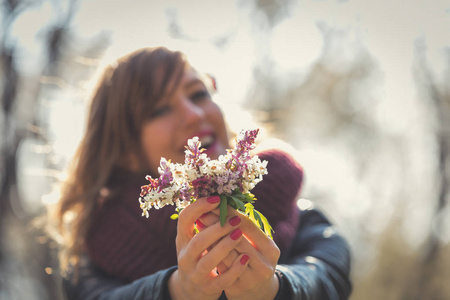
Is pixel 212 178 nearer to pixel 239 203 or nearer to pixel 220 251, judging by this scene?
pixel 239 203

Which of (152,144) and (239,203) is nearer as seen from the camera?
(239,203)

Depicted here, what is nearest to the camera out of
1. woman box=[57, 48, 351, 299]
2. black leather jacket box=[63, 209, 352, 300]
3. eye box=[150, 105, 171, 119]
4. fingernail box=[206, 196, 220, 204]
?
fingernail box=[206, 196, 220, 204]

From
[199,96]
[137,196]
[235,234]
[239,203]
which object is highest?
[199,96]

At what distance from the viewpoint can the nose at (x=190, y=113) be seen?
217 cm

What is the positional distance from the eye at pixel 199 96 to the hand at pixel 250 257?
116cm

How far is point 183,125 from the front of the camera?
2193mm

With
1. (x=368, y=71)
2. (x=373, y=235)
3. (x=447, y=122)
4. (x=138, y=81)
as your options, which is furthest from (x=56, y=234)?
(x=373, y=235)

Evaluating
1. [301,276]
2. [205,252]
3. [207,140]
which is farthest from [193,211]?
[207,140]

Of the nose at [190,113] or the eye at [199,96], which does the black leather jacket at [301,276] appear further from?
the eye at [199,96]

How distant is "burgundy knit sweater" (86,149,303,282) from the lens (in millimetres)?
2090

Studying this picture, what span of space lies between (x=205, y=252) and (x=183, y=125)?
95 centimetres

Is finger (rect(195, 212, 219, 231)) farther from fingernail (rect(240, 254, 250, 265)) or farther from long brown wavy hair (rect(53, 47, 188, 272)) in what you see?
long brown wavy hair (rect(53, 47, 188, 272))

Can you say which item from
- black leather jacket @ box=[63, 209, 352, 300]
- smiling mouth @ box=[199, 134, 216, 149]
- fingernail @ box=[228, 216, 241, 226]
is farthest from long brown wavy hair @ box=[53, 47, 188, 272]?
fingernail @ box=[228, 216, 241, 226]

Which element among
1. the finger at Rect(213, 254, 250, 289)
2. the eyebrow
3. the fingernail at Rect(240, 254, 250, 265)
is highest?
the eyebrow
